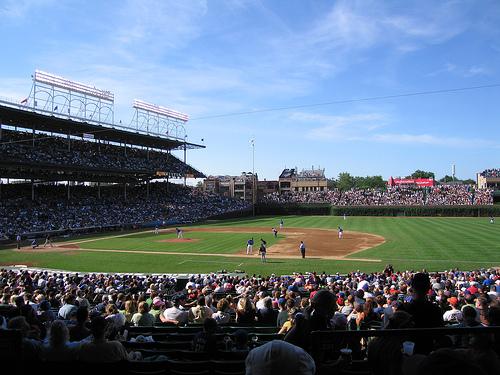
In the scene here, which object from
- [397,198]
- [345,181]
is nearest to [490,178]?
[397,198]

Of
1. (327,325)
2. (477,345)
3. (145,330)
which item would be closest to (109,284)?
(145,330)

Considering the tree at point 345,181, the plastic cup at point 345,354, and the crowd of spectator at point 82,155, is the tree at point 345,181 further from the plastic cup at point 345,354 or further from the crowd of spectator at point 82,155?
the plastic cup at point 345,354

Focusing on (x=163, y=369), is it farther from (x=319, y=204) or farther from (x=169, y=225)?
(x=319, y=204)

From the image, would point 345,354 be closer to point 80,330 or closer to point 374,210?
point 80,330

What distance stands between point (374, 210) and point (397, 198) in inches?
388

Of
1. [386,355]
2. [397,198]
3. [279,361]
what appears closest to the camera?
[279,361]

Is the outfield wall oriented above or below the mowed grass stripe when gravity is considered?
above

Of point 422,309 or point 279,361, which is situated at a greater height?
point 279,361

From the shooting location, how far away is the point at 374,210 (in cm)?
7675

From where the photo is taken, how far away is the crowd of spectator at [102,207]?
5028cm

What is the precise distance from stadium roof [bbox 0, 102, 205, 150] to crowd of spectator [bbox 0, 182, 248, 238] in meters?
8.44

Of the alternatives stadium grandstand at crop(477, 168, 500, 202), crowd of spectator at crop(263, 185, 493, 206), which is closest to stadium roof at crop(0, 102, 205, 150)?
crowd of spectator at crop(263, 185, 493, 206)

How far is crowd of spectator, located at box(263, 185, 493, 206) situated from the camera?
256ft

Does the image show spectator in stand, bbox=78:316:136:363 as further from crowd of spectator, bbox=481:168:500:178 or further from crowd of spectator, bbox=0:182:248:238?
crowd of spectator, bbox=481:168:500:178
